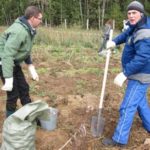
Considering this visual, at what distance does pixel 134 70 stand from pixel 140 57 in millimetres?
193

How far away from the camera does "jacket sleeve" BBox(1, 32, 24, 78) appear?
14.0ft

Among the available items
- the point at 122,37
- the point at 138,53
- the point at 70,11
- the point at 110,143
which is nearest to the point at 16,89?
the point at 110,143

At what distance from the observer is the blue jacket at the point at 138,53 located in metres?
4.18

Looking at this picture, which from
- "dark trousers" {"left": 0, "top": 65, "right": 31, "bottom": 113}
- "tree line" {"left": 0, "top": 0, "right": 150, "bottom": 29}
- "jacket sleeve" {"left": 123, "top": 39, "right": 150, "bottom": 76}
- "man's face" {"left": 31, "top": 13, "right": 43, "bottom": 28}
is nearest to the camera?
"jacket sleeve" {"left": 123, "top": 39, "right": 150, "bottom": 76}

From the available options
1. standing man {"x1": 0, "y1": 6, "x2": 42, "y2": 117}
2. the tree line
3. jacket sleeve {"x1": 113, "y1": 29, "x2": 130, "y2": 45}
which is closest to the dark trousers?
standing man {"x1": 0, "y1": 6, "x2": 42, "y2": 117}

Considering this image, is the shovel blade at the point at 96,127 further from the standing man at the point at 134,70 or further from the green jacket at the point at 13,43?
the green jacket at the point at 13,43

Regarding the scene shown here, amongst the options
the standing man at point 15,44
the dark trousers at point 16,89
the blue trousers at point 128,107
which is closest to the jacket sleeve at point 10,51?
the standing man at point 15,44

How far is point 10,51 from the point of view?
14.1ft

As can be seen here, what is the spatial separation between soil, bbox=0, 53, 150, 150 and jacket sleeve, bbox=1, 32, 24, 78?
951mm

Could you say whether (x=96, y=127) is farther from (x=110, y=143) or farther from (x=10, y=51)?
(x=10, y=51)

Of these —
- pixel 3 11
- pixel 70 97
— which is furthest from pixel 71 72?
pixel 3 11

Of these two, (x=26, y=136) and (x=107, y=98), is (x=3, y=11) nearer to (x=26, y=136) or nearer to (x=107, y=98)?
(x=107, y=98)

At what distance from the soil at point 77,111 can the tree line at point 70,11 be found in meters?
21.1

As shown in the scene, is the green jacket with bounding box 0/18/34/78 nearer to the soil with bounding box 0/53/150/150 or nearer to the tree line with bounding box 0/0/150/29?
the soil with bounding box 0/53/150/150
